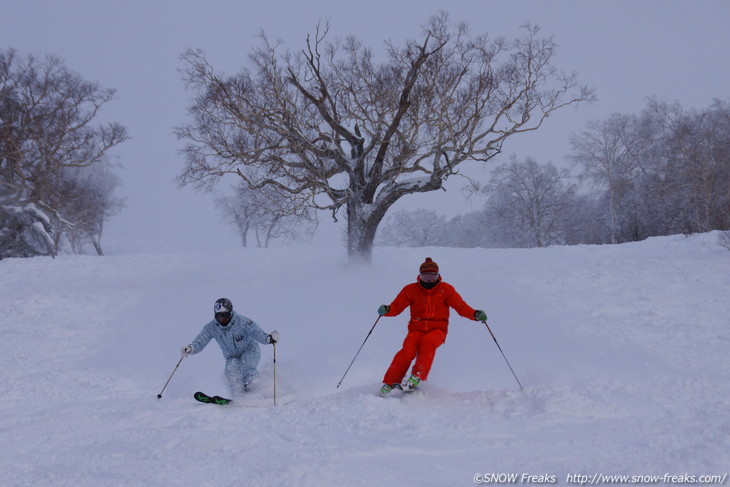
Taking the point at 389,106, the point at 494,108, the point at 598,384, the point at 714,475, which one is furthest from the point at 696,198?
the point at 714,475

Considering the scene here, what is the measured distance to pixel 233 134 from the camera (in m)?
14.2

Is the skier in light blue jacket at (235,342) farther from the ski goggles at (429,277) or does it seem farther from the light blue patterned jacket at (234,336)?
the ski goggles at (429,277)

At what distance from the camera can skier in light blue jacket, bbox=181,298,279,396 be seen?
6.51 m

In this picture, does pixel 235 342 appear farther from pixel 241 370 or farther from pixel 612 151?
pixel 612 151

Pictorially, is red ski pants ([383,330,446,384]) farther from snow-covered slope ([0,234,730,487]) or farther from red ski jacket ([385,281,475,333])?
snow-covered slope ([0,234,730,487])

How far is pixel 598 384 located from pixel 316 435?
121 inches

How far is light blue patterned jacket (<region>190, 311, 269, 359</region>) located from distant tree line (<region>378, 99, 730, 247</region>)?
23.2 metres

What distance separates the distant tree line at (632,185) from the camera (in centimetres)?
2508

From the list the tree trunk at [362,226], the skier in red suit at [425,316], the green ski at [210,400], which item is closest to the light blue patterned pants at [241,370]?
the green ski at [210,400]

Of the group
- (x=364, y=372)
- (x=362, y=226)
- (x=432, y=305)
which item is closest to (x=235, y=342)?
(x=364, y=372)

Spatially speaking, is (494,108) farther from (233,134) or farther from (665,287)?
(233,134)

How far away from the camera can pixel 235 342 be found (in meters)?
6.60

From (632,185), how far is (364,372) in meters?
28.2

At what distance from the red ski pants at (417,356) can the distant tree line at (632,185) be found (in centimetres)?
2190
